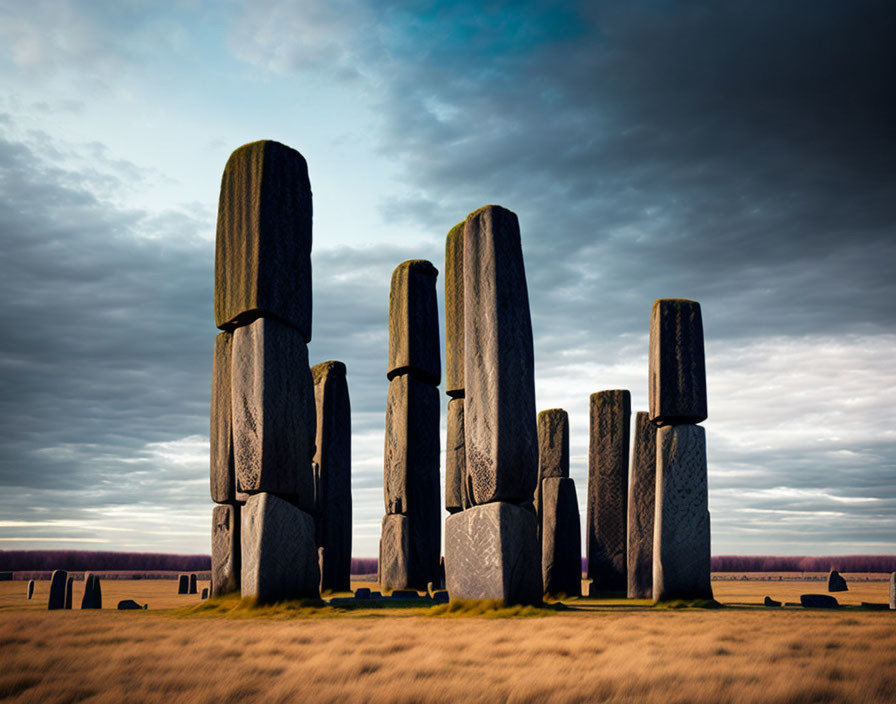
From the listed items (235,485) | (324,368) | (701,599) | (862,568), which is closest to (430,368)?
(324,368)

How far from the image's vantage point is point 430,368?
47.1 feet

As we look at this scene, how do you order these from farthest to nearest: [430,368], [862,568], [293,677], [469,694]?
[862,568], [430,368], [293,677], [469,694]

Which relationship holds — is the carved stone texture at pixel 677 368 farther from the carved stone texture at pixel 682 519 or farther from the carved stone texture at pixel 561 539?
the carved stone texture at pixel 561 539

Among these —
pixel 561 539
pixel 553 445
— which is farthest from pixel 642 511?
pixel 553 445

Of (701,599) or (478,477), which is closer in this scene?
(478,477)

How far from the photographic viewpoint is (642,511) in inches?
520

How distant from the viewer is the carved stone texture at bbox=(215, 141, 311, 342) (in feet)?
32.6

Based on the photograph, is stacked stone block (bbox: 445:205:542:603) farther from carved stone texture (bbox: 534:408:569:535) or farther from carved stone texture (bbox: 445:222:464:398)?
carved stone texture (bbox: 534:408:569:535)

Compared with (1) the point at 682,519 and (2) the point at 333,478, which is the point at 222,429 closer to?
(2) the point at 333,478

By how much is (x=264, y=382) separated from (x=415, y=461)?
16.8 ft

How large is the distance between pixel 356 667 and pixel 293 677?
431 mm

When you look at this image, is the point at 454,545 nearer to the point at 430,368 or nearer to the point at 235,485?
the point at 235,485

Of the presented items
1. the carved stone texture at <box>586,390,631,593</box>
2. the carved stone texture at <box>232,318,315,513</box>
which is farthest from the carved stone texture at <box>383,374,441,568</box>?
the carved stone texture at <box>232,318,315,513</box>

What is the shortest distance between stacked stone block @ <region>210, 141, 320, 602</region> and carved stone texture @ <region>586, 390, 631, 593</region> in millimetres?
6281
